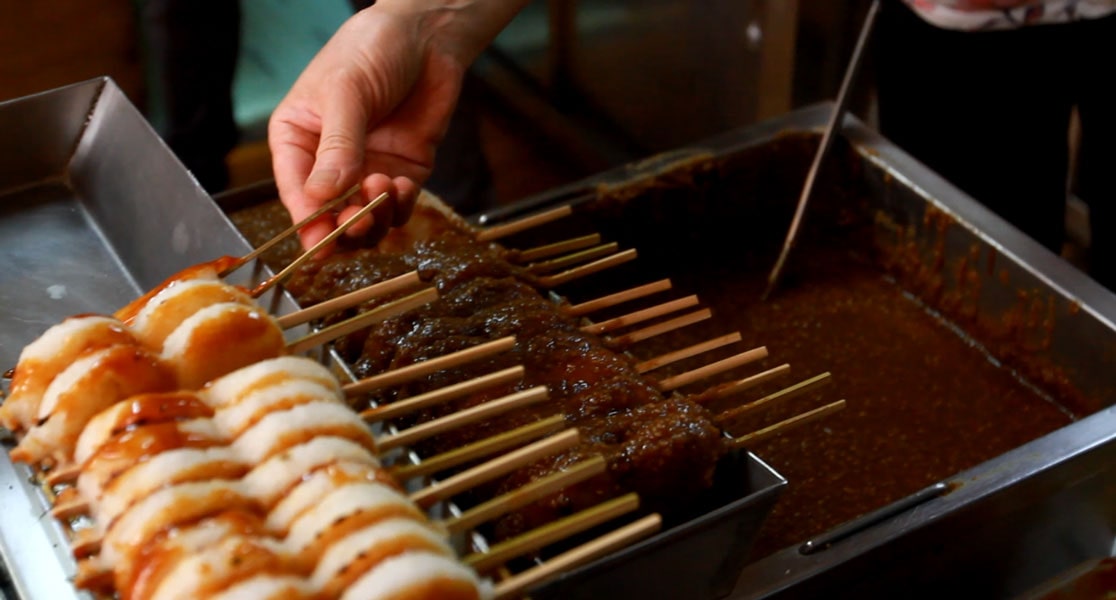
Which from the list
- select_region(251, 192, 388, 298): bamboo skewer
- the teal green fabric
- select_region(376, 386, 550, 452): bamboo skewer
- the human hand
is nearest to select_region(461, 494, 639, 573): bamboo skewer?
select_region(376, 386, 550, 452): bamboo skewer

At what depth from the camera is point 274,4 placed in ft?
15.4

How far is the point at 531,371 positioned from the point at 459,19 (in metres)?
0.94

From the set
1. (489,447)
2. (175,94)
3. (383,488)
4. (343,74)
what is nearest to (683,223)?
(343,74)

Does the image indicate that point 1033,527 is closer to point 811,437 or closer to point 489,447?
point 811,437

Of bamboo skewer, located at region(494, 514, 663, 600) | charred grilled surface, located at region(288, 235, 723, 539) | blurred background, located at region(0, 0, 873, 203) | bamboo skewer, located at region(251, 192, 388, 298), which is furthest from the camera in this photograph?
blurred background, located at region(0, 0, 873, 203)

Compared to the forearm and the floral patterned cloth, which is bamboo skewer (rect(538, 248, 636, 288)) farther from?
the floral patterned cloth

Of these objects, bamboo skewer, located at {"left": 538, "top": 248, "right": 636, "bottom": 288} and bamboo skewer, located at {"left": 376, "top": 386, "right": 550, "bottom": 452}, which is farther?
bamboo skewer, located at {"left": 538, "top": 248, "right": 636, "bottom": 288}

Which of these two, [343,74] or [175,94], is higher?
[343,74]

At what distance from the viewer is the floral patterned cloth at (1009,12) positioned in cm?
231

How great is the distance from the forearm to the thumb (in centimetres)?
34

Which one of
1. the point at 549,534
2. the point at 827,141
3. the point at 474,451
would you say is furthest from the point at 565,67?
the point at 549,534

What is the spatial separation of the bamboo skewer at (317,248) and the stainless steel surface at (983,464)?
69cm

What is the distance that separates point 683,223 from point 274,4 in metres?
2.85

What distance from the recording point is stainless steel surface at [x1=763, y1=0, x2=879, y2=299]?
7.98 feet
